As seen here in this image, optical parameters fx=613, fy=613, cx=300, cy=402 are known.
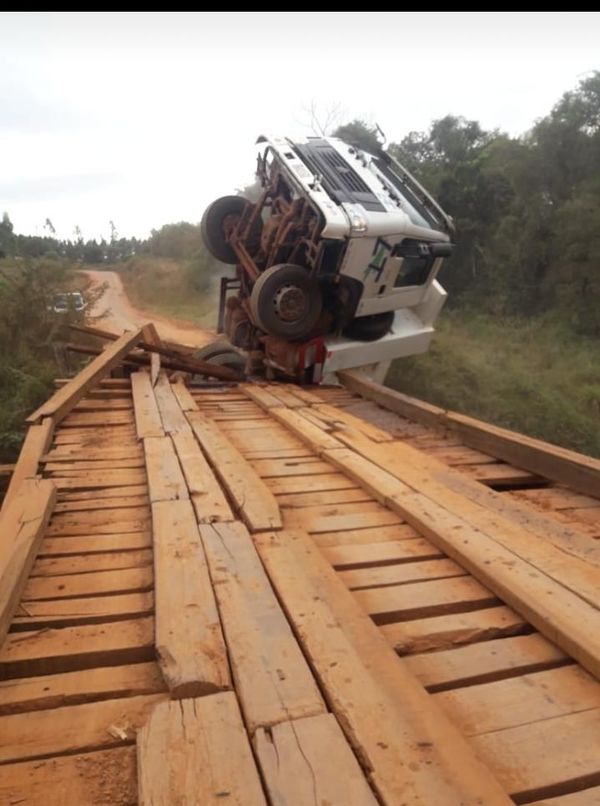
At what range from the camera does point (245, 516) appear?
2.61 m

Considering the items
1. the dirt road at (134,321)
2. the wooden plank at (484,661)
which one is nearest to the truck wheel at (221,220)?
the dirt road at (134,321)

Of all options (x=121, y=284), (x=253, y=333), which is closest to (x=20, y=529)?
Answer: (x=253, y=333)

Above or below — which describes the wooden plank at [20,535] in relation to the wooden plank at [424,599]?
below

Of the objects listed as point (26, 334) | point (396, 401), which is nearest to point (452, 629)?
point (396, 401)

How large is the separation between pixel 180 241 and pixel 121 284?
266 inches

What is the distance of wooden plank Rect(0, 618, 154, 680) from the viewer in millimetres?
1670

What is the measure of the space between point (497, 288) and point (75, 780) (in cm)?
2118

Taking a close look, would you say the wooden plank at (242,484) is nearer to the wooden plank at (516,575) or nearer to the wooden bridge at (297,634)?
the wooden bridge at (297,634)

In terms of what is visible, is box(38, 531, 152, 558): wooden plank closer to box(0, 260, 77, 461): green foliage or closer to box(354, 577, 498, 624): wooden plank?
box(354, 577, 498, 624): wooden plank

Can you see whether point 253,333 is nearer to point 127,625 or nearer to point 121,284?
point 127,625

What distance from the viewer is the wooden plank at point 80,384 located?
14.1ft

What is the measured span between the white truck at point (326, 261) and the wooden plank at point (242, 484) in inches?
121

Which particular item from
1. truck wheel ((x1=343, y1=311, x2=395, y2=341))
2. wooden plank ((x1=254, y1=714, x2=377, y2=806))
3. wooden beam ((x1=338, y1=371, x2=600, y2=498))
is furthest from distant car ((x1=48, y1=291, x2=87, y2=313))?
wooden plank ((x1=254, y1=714, x2=377, y2=806))

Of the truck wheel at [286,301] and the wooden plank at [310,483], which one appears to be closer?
the wooden plank at [310,483]
